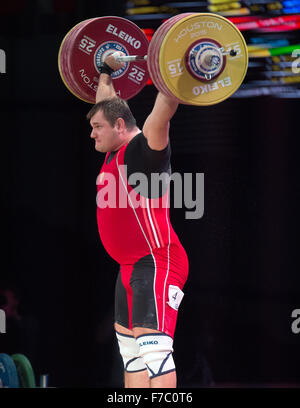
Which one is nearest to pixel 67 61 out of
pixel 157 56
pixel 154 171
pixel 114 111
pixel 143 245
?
pixel 114 111

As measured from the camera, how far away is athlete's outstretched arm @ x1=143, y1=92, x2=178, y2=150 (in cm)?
260

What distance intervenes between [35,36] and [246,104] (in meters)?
1.48

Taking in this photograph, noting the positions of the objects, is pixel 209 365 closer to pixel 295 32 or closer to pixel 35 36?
pixel 295 32

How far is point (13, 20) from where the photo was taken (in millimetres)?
4430

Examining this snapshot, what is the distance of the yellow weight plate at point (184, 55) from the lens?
2605mm

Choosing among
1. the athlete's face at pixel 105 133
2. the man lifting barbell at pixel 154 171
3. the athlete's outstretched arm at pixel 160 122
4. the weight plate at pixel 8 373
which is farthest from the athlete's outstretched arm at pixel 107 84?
the weight plate at pixel 8 373

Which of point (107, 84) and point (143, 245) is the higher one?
point (107, 84)

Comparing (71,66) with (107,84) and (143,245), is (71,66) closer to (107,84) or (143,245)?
(107,84)

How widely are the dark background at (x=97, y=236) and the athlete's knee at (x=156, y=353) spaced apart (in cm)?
162

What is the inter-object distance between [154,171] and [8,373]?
1.87 metres

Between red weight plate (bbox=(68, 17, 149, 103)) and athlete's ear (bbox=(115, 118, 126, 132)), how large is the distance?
45 cm

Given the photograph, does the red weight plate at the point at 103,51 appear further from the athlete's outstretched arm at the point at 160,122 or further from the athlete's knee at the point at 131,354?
the athlete's knee at the point at 131,354

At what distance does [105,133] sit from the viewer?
297cm

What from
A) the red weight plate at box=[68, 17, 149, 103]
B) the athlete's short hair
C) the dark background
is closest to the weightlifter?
the athlete's short hair
